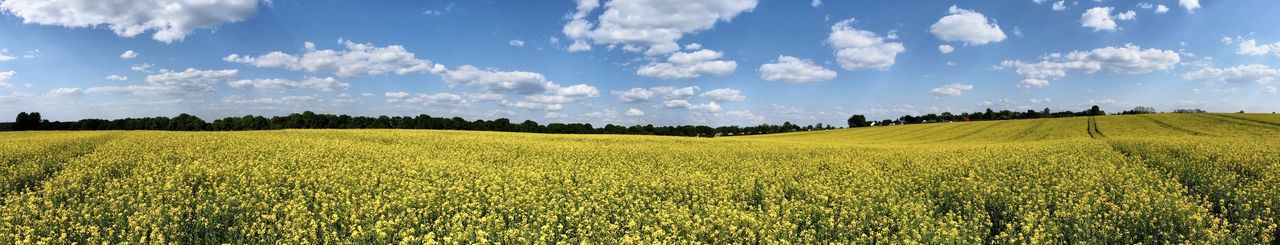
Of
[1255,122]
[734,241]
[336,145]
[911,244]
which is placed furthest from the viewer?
[1255,122]

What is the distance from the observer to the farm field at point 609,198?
9.21 meters

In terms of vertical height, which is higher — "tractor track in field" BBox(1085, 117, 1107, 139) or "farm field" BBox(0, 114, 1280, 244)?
"tractor track in field" BBox(1085, 117, 1107, 139)

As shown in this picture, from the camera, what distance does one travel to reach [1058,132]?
52.4m

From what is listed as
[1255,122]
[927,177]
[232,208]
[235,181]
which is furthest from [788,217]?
[1255,122]

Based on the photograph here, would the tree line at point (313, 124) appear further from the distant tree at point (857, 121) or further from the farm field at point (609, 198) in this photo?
the farm field at point (609, 198)

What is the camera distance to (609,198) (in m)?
11.8

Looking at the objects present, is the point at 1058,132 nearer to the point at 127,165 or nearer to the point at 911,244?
the point at 911,244

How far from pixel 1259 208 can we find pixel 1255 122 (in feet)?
181

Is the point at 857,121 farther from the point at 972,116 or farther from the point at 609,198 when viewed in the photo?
the point at 609,198

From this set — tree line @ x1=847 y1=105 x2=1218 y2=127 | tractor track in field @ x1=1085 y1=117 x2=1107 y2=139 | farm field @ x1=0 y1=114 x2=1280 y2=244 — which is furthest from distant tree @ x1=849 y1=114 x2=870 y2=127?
farm field @ x1=0 y1=114 x2=1280 y2=244

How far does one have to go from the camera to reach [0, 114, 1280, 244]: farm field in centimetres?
921

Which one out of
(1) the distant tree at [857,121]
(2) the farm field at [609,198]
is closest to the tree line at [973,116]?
(1) the distant tree at [857,121]

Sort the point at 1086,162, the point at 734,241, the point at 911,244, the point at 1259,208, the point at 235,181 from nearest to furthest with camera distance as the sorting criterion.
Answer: the point at 911,244
the point at 734,241
the point at 1259,208
the point at 235,181
the point at 1086,162

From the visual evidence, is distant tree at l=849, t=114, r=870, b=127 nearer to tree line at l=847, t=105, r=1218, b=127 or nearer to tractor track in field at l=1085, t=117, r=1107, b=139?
tree line at l=847, t=105, r=1218, b=127
